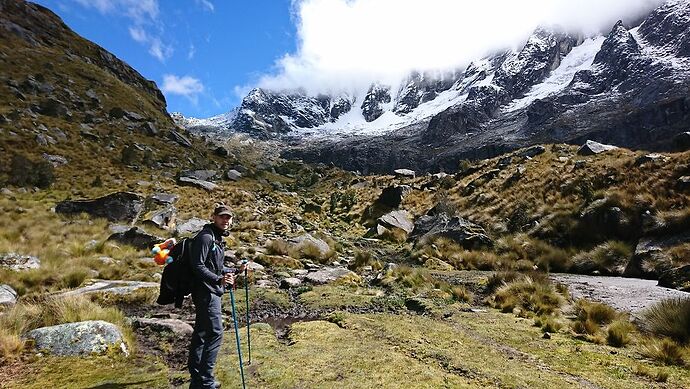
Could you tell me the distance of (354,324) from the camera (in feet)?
32.1

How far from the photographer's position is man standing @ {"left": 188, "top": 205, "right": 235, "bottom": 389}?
5914mm

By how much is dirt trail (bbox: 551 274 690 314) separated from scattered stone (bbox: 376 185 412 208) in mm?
26383

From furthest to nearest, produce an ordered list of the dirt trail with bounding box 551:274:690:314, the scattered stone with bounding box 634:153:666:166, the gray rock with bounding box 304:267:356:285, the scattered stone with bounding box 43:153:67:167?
1. the scattered stone with bounding box 43:153:67:167
2. the scattered stone with bounding box 634:153:666:166
3. the gray rock with bounding box 304:267:356:285
4. the dirt trail with bounding box 551:274:690:314

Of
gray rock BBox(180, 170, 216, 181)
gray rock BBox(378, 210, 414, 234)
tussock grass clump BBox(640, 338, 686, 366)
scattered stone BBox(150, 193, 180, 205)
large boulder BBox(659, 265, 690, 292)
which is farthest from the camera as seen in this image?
gray rock BBox(180, 170, 216, 181)

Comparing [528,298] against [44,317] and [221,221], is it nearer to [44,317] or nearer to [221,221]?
[221,221]

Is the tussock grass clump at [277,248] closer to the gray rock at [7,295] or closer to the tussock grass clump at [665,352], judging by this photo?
the gray rock at [7,295]

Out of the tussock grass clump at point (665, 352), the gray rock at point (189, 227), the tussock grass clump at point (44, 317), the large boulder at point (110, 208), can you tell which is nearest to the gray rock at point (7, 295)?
the tussock grass clump at point (44, 317)

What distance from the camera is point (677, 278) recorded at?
463 inches

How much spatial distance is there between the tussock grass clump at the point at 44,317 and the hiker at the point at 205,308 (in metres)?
2.59

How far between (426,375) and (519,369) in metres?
1.65

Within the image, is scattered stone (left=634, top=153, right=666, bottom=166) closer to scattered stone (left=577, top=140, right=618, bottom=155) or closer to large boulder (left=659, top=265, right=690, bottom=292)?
scattered stone (left=577, top=140, right=618, bottom=155)

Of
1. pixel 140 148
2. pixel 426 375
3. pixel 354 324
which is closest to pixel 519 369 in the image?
pixel 426 375

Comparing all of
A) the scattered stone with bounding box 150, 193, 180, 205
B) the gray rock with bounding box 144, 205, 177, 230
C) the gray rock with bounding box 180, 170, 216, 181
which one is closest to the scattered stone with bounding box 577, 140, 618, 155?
the gray rock with bounding box 144, 205, 177, 230

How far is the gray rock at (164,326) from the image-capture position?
29.5 ft
